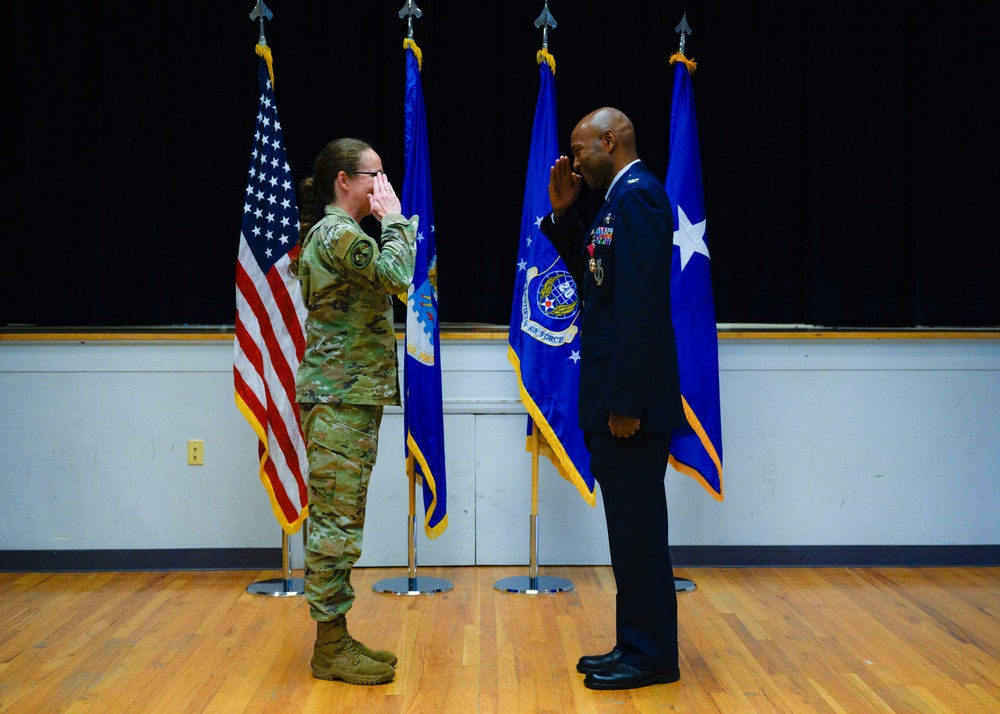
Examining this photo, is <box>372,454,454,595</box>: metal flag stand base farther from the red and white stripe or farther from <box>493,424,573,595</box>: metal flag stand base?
the red and white stripe

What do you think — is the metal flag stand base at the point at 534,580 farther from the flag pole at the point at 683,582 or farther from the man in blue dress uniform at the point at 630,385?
the man in blue dress uniform at the point at 630,385

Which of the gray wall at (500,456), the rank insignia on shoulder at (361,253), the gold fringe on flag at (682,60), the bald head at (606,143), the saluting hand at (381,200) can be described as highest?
the gold fringe on flag at (682,60)

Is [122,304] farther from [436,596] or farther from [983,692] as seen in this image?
[983,692]

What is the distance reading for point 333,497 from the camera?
8.96ft

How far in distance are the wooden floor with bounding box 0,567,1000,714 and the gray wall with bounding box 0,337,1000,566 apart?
174 mm

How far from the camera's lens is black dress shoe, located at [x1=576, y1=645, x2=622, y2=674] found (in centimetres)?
280

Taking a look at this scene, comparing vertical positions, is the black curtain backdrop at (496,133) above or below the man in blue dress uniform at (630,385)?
above

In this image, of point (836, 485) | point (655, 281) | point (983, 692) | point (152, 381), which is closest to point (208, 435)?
point (152, 381)

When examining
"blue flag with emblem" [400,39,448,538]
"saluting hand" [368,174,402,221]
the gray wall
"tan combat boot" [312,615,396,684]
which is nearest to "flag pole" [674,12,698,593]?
the gray wall

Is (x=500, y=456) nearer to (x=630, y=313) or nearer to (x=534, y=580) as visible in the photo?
(x=534, y=580)

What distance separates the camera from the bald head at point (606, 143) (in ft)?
9.16

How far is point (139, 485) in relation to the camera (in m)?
4.13

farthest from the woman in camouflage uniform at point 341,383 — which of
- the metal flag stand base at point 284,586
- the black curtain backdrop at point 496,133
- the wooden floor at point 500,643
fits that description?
the black curtain backdrop at point 496,133

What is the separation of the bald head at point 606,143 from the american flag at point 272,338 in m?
1.34
